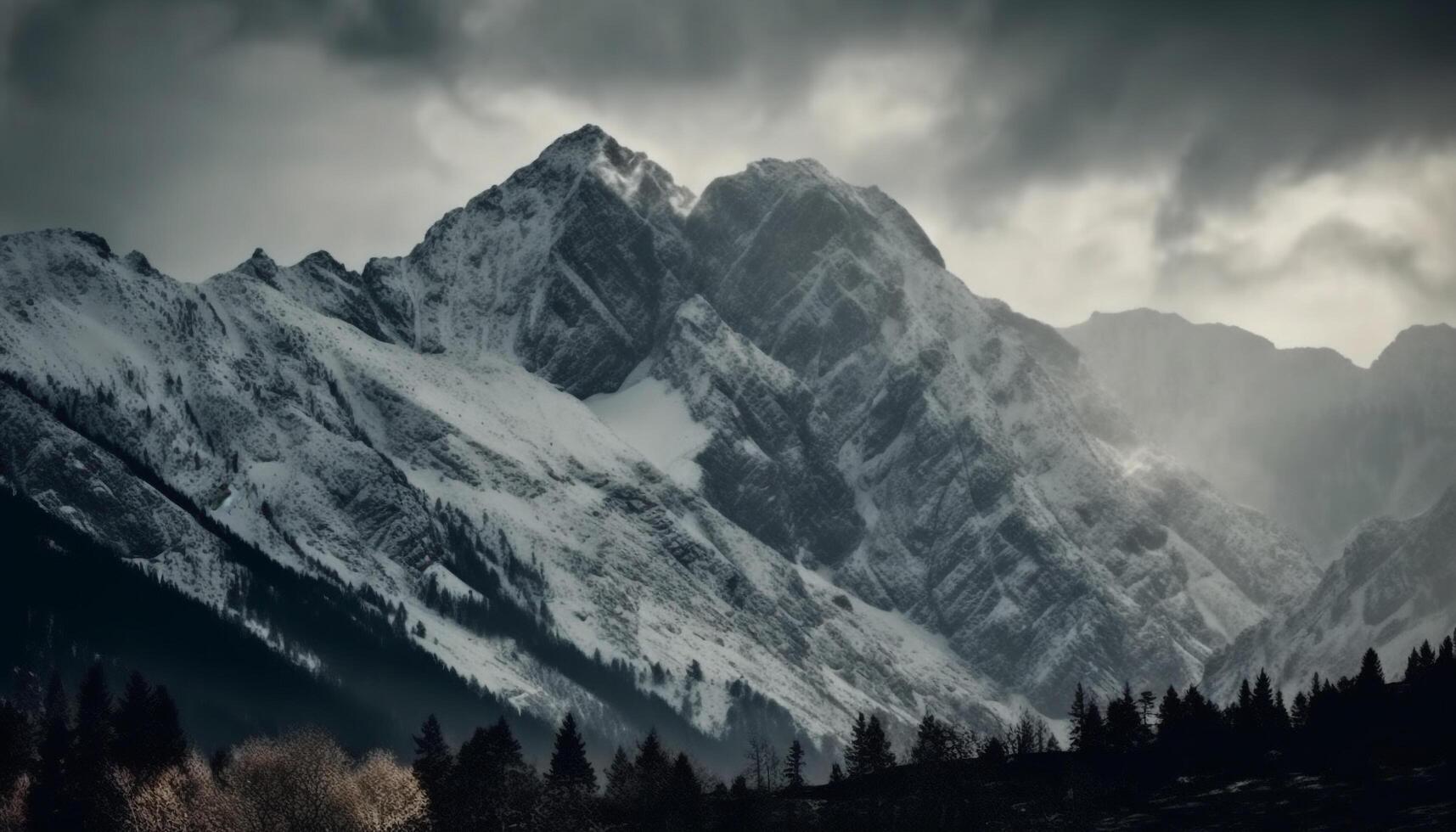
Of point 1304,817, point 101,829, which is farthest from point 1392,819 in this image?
point 101,829

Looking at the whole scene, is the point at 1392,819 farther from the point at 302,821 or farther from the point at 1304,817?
the point at 302,821

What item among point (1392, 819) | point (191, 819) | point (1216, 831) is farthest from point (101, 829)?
point (1392, 819)

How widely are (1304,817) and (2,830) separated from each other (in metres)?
123

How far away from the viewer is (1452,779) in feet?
643

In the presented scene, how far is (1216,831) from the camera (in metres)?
199

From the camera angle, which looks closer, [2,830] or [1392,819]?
[1392,819]

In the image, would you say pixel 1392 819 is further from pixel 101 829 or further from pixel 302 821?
pixel 101 829

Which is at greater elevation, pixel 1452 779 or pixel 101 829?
pixel 1452 779

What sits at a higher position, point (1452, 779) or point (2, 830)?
point (1452, 779)

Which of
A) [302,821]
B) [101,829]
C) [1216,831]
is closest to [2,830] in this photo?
[101,829]

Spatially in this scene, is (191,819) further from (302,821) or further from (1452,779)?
(1452,779)

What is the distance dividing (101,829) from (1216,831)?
347 feet

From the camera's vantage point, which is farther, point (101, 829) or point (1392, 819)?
point (101, 829)

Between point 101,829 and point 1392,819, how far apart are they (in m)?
119
